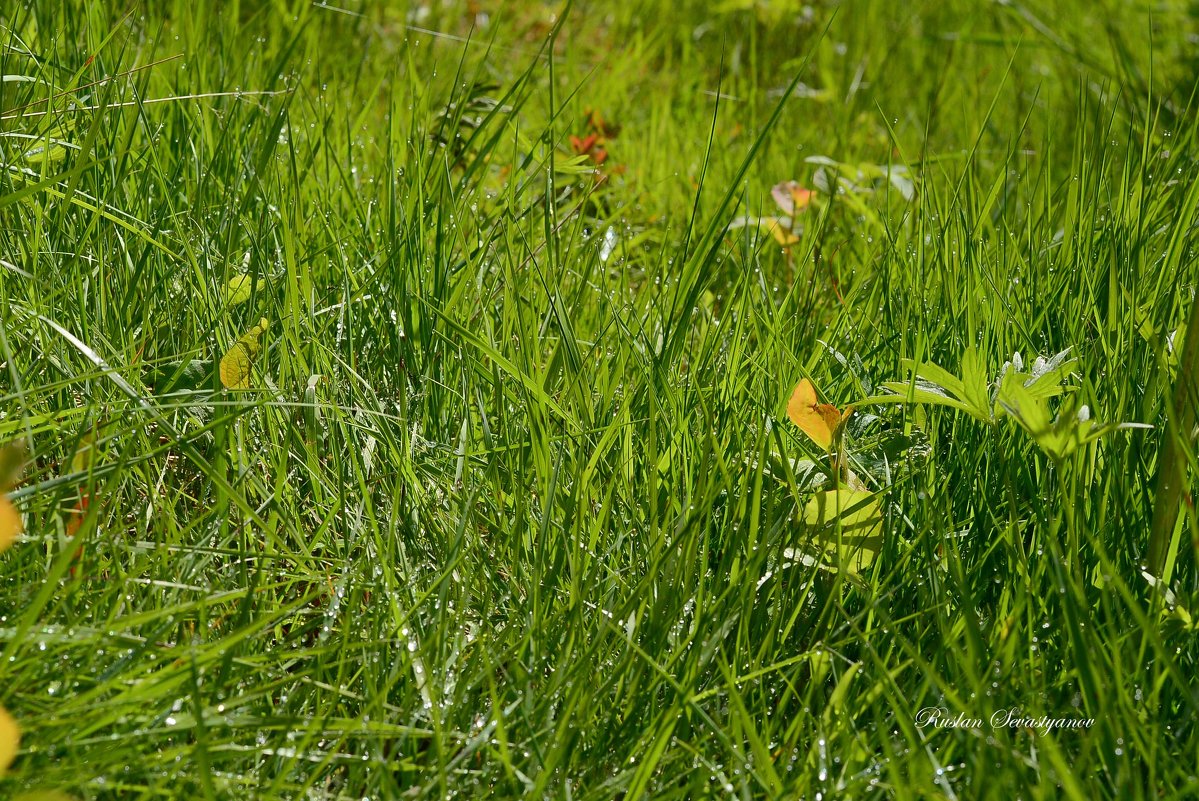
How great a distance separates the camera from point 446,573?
1.10m

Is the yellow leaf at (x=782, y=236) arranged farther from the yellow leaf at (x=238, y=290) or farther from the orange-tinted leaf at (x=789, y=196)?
the yellow leaf at (x=238, y=290)

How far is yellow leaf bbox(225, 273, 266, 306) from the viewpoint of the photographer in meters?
1.53

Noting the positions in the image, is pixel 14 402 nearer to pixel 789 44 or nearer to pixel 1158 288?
pixel 1158 288

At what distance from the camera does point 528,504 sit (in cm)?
129

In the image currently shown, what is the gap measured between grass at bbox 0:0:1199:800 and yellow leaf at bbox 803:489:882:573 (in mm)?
27

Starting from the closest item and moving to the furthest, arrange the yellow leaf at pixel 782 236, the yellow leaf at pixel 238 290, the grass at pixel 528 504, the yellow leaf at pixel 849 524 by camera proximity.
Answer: the grass at pixel 528 504 < the yellow leaf at pixel 849 524 < the yellow leaf at pixel 238 290 < the yellow leaf at pixel 782 236

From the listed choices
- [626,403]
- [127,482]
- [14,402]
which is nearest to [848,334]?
[626,403]

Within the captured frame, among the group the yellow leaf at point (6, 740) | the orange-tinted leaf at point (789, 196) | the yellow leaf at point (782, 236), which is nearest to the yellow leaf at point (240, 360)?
the yellow leaf at point (6, 740)

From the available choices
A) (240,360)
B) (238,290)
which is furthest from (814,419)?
(238,290)

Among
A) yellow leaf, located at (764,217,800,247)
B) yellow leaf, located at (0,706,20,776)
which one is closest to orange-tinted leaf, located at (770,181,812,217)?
yellow leaf, located at (764,217,800,247)

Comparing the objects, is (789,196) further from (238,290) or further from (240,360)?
(240,360)

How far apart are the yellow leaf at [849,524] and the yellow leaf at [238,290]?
803 millimetres

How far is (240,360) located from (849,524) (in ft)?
2.46

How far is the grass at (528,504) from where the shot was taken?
1.01 m
